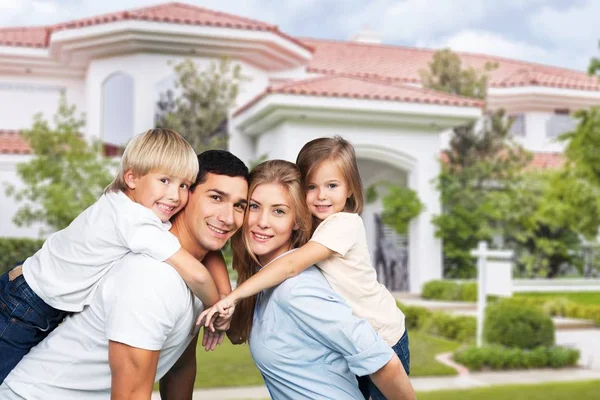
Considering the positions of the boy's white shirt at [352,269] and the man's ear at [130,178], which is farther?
the boy's white shirt at [352,269]

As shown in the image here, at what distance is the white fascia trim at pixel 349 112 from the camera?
16.0 metres

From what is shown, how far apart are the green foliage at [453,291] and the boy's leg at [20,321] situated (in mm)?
14620

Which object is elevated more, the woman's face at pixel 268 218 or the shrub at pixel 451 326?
the woman's face at pixel 268 218

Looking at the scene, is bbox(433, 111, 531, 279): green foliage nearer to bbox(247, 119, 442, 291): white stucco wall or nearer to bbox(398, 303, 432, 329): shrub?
bbox(247, 119, 442, 291): white stucco wall

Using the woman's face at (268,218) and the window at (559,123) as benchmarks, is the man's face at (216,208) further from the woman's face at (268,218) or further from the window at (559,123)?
the window at (559,123)

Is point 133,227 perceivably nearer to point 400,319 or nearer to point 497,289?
point 400,319

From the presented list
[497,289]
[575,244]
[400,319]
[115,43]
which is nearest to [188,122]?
[115,43]

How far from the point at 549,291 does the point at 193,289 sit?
1722 cm

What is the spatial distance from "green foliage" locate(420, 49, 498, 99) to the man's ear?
60.5 feet

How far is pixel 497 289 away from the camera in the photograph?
1065 cm

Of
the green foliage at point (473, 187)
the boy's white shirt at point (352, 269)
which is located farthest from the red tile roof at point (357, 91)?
the boy's white shirt at point (352, 269)

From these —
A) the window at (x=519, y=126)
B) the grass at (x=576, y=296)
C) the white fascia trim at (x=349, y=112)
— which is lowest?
the grass at (x=576, y=296)

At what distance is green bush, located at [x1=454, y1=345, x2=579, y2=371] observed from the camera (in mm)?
9898

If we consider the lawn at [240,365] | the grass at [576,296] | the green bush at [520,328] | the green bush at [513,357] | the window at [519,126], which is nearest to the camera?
the lawn at [240,365]
